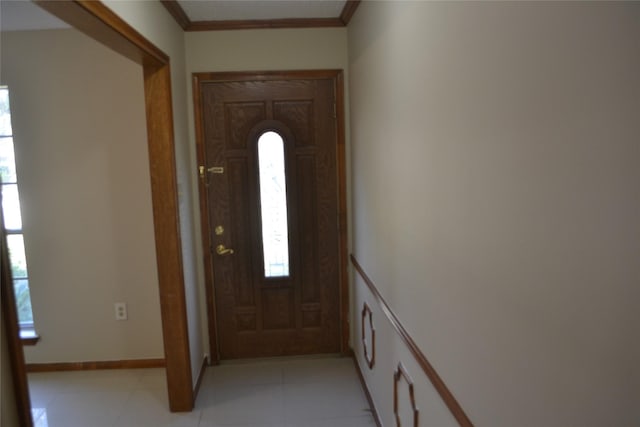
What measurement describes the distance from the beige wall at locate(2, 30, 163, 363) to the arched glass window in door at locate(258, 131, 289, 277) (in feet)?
2.62

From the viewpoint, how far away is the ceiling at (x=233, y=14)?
8.47ft

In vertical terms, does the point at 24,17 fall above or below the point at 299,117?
above

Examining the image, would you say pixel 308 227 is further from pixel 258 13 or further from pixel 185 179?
pixel 258 13

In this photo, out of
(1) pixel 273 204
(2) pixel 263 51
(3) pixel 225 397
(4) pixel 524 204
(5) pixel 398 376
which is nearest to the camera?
(4) pixel 524 204

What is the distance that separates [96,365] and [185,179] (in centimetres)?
160

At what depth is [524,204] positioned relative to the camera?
35.2 inches

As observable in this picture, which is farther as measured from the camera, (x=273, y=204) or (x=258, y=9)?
(x=273, y=204)

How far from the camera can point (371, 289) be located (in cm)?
252

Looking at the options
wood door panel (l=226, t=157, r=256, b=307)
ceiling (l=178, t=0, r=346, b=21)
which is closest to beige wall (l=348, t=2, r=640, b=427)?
ceiling (l=178, t=0, r=346, b=21)

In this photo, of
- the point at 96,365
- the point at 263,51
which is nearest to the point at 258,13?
the point at 263,51

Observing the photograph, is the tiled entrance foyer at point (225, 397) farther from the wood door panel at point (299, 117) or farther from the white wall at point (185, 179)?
the wood door panel at point (299, 117)

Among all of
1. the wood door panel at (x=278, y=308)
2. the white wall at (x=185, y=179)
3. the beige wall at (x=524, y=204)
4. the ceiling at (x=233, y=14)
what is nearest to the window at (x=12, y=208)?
the ceiling at (x=233, y=14)

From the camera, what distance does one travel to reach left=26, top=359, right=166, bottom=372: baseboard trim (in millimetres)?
3307

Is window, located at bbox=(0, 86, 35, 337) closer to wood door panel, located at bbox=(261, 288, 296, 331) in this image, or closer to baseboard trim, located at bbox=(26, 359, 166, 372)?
baseboard trim, located at bbox=(26, 359, 166, 372)
